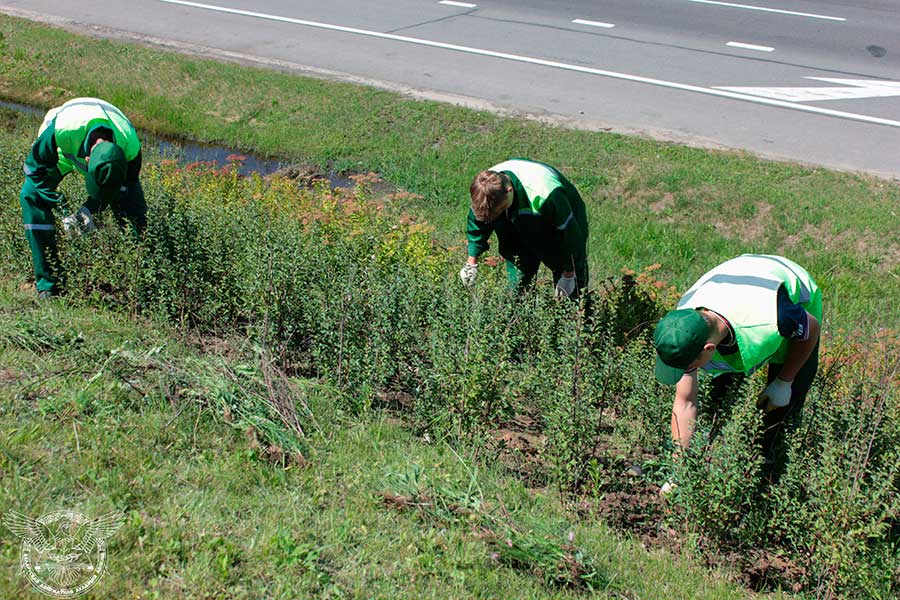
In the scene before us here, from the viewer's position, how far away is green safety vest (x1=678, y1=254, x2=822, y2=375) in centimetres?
374

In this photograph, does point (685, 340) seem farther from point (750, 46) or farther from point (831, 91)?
point (750, 46)

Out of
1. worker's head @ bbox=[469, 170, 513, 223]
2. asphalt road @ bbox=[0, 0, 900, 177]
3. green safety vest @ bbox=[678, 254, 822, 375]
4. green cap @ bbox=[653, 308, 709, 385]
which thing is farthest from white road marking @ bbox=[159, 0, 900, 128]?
green cap @ bbox=[653, 308, 709, 385]

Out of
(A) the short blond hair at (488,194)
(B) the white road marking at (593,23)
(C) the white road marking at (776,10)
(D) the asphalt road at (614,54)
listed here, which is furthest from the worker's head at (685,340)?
(C) the white road marking at (776,10)

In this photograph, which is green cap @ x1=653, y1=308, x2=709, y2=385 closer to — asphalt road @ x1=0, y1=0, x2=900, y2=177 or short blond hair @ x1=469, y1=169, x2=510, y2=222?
short blond hair @ x1=469, y1=169, x2=510, y2=222

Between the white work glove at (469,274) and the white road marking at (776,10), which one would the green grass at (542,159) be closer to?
the white work glove at (469,274)

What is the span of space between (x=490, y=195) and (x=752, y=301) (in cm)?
158

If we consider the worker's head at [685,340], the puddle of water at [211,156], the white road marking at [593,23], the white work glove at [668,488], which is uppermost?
the white road marking at [593,23]

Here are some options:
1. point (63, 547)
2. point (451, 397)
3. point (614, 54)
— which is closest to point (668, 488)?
point (451, 397)

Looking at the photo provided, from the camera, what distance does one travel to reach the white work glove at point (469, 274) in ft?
16.8

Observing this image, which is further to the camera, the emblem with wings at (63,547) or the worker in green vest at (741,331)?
the worker in green vest at (741,331)

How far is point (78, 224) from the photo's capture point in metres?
5.44

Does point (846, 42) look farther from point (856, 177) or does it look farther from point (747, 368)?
point (747, 368)

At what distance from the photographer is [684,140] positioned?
9.48 metres

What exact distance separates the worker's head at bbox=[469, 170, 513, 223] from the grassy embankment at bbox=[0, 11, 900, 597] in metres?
0.45
